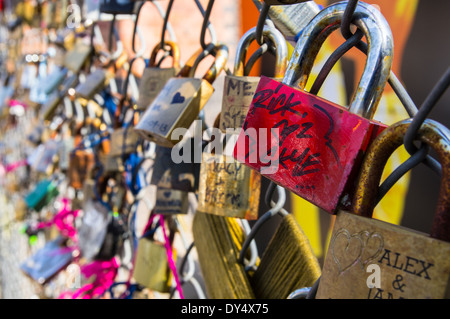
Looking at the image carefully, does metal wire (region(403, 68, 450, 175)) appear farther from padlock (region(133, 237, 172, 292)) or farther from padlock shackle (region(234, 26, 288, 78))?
padlock (region(133, 237, 172, 292))

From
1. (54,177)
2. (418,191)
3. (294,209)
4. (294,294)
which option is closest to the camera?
(294,294)

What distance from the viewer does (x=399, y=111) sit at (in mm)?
485

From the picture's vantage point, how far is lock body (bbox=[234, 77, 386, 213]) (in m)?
0.29

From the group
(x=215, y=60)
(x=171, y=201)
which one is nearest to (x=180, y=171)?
(x=171, y=201)

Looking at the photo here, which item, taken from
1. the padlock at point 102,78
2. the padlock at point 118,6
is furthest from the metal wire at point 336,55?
the padlock at point 102,78

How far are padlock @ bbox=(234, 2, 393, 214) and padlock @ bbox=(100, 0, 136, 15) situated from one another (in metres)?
0.56

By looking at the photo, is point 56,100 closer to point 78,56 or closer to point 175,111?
point 78,56

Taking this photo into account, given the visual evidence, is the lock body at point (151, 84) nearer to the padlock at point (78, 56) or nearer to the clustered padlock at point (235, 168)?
the clustered padlock at point (235, 168)

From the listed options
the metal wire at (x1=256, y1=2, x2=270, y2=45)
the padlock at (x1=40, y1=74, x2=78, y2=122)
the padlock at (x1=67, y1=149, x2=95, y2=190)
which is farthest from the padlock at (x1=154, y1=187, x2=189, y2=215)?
the padlock at (x1=40, y1=74, x2=78, y2=122)

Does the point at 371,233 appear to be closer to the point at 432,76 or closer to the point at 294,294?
the point at 294,294

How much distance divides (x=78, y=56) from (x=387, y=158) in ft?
3.30

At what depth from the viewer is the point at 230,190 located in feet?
1.49

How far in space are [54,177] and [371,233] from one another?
52.3 inches
